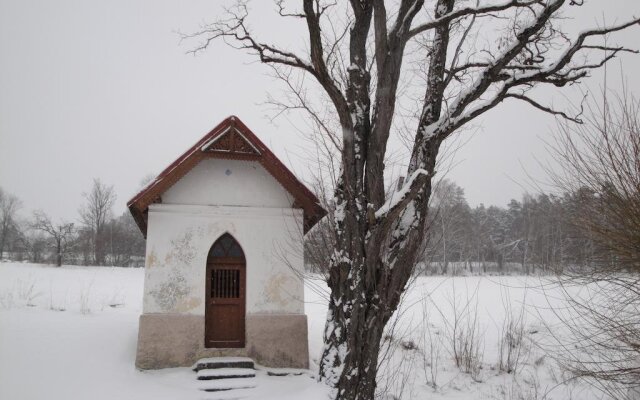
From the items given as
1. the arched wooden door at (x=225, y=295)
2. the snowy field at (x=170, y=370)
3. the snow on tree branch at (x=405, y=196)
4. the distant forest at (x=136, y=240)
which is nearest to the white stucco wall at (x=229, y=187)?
the arched wooden door at (x=225, y=295)

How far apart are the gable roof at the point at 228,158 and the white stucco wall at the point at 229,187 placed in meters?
0.45

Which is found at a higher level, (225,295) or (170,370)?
(225,295)

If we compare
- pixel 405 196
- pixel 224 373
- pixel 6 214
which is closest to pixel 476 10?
pixel 405 196

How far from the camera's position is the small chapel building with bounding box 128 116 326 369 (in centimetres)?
911

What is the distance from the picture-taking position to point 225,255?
986 cm

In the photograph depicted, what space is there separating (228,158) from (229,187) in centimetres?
88

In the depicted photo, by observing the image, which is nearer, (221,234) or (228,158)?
(228,158)

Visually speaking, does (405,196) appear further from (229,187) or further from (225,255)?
(225,255)

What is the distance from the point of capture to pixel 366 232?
257 inches

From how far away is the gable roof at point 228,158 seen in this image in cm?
901

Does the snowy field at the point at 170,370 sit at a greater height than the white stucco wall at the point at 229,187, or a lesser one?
lesser

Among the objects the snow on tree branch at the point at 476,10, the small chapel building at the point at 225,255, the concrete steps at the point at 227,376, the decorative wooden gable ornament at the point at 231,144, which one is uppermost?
the snow on tree branch at the point at 476,10

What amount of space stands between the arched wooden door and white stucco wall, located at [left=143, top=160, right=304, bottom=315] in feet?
0.74

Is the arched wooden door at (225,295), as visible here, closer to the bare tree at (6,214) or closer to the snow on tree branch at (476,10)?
the snow on tree branch at (476,10)
